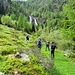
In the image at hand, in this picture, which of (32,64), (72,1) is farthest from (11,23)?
(32,64)

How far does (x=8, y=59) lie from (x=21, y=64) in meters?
1.90

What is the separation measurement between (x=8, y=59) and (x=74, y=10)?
11.5 meters

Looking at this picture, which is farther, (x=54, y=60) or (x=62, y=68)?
(x=54, y=60)

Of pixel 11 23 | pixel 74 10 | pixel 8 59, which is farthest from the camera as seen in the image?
pixel 11 23

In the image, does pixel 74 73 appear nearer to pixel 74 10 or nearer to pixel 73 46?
pixel 74 10

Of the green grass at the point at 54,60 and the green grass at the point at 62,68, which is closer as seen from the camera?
the green grass at the point at 62,68

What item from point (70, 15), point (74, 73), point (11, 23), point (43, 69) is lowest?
point (11, 23)

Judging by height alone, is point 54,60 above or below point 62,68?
below

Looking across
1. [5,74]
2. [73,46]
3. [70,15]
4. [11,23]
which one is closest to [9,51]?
[5,74]

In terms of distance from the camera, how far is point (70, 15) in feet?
93.4

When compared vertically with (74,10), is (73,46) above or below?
below

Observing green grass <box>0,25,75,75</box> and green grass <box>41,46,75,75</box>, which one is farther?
green grass <box>0,25,75,75</box>

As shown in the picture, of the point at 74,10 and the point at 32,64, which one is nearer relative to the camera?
the point at 32,64

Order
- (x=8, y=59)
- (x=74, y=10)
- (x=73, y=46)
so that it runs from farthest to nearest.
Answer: (x=73, y=46) < (x=74, y=10) < (x=8, y=59)
